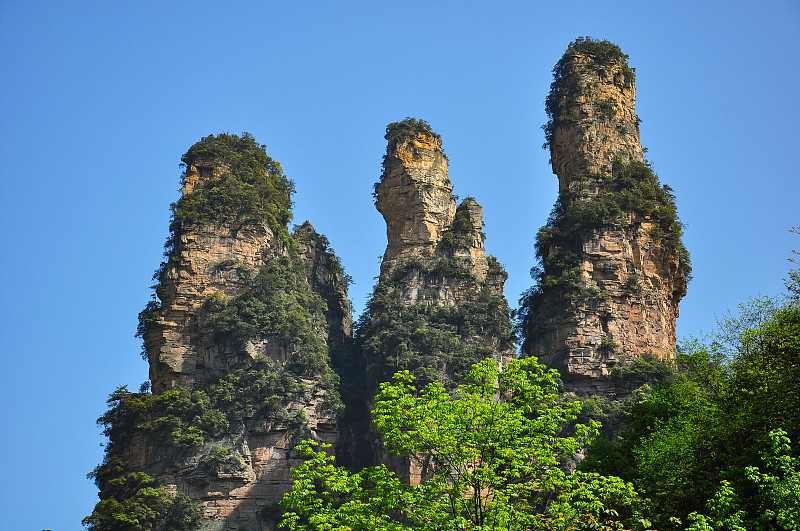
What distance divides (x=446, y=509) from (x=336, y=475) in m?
3.22

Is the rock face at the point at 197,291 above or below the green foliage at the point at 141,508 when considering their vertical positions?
above

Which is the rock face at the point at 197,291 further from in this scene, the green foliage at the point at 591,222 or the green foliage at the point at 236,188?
the green foliage at the point at 591,222

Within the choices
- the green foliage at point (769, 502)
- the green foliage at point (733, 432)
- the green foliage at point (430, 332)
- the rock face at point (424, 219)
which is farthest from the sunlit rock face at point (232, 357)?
the green foliage at point (769, 502)

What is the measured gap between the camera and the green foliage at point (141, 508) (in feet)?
204

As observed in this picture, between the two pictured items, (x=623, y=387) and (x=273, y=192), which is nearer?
(x=623, y=387)

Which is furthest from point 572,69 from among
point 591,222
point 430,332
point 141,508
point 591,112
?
point 141,508

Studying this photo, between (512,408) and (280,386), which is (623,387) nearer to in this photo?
(280,386)

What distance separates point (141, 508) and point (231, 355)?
12029 mm

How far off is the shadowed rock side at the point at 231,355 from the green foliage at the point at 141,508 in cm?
62

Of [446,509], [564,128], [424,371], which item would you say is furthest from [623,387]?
[446,509]

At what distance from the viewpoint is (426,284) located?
2965 inches

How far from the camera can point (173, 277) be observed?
241ft

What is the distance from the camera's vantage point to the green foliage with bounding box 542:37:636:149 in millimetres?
77562

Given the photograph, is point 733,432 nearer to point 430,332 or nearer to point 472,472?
point 472,472
